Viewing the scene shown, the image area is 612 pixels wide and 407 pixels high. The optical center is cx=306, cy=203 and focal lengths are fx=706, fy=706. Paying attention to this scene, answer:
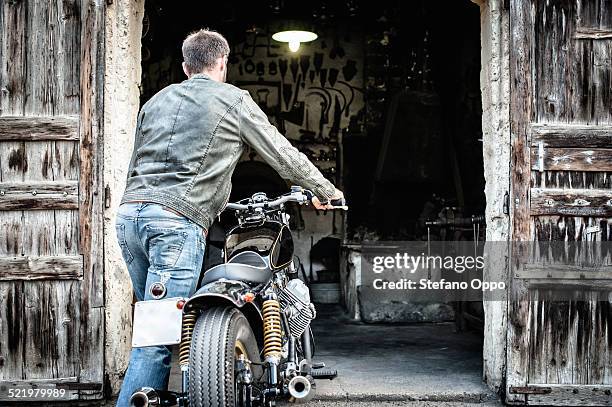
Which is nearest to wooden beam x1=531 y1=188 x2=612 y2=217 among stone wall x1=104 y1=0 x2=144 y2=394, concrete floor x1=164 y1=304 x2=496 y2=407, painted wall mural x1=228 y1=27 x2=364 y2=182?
concrete floor x1=164 y1=304 x2=496 y2=407

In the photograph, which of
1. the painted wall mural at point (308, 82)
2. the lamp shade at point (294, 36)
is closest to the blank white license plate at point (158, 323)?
the lamp shade at point (294, 36)

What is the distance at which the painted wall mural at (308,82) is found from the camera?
37.2 ft

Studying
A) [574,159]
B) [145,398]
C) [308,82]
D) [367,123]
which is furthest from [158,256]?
[308,82]

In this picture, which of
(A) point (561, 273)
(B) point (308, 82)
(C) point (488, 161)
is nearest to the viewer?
(A) point (561, 273)

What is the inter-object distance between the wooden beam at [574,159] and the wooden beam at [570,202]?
15 centimetres

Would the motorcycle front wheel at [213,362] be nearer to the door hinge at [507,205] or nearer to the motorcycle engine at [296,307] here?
the motorcycle engine at [296,307]

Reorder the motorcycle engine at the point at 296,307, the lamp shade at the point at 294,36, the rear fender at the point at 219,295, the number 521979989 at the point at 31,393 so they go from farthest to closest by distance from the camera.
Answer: the lamp shade at the point at 294,36 → the number 521979989 at the point at 31,393 → the motorcycle engine at the point at 296,307 → the rear fender at the point at 219,295

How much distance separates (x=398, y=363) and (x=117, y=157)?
9.29ft

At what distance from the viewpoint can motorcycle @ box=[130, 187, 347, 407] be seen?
10.0 feet

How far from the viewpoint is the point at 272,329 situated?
3457mm

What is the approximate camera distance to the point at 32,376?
4762mm

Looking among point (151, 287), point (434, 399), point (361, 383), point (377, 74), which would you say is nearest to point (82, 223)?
point (151, 287)

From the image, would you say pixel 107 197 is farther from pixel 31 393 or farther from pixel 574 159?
pixel 574 159

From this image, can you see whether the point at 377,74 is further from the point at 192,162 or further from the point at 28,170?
the point at 192,162
